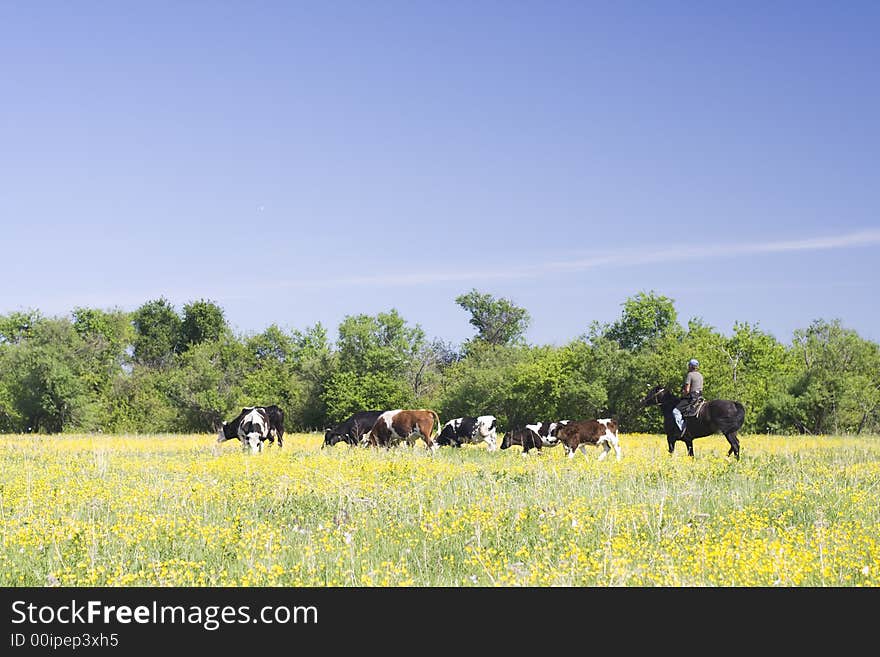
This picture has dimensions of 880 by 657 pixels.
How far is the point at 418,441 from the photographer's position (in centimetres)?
3083

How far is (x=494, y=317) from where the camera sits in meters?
106

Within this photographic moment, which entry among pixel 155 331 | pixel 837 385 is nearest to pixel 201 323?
pixel 155 331

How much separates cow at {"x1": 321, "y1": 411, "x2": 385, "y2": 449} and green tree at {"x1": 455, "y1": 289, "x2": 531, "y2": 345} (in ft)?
237

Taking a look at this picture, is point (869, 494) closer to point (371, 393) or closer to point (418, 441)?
point (418, 441)

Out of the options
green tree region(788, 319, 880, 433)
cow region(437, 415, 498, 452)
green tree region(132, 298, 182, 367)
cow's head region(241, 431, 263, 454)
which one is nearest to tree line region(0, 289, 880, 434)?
green tree region(788, 319, 880, 433)

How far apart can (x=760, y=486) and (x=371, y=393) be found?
2149 inches

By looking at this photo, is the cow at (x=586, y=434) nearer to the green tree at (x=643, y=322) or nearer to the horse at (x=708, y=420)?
the horse at (x=708, y=420)

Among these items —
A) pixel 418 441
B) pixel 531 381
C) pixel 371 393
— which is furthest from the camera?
pixel 371 393

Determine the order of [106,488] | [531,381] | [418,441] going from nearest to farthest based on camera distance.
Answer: [106,488]
[418,441]
[531,381]

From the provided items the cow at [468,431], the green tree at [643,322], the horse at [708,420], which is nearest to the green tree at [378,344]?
the green tree at [643,322]

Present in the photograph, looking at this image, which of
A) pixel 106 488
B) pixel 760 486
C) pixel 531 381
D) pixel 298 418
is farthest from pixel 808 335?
pixel 106 488

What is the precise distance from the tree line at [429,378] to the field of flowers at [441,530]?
129 feet

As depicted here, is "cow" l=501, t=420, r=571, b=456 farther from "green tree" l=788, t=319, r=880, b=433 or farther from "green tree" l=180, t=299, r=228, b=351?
"green tree" l=180, t=299, r=228, b=351

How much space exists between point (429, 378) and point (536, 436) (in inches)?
1770
